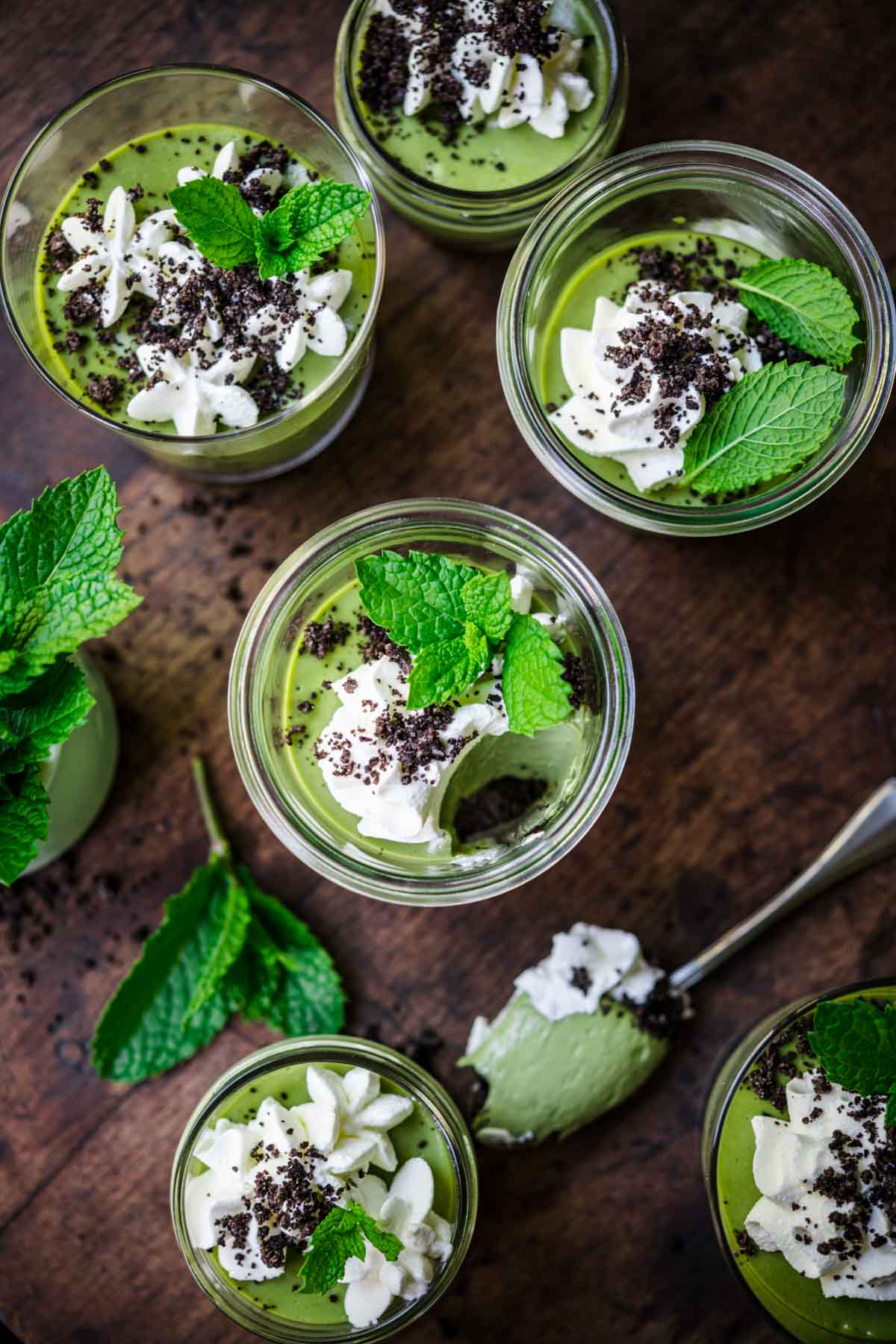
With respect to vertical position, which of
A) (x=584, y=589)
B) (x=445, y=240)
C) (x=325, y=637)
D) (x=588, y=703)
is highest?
(x=445, y=240)

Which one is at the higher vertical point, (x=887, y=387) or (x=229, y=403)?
(x=229, y=403)

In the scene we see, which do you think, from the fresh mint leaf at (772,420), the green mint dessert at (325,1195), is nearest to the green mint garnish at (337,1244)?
the green mint dessert at (325,1195)

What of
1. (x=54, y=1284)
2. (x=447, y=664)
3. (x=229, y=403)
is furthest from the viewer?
(x=54, y=1284)

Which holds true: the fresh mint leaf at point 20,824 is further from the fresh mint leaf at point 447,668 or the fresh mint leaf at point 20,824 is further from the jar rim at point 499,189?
the jar rim at point 499,189

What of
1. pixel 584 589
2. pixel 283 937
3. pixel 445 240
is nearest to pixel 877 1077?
pixel 584 589

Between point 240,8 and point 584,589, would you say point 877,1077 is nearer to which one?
point 584,589

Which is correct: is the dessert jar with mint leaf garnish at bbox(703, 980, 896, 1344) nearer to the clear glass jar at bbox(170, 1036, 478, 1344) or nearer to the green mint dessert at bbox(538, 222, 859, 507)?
the clear glass jar at bbox(170, 1036, 478, 1344)

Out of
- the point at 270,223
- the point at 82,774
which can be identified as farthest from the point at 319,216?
the point at 82,774
